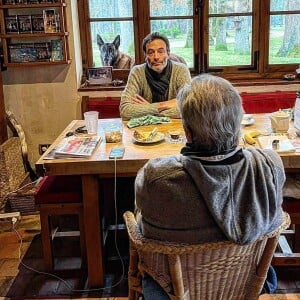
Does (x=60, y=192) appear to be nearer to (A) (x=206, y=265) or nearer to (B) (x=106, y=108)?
(A) (x=206, y=265)

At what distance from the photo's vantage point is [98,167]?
2.18m

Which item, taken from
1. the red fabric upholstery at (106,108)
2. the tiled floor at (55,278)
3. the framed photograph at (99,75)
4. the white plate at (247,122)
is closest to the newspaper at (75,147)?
the tiled floor at (55,278)

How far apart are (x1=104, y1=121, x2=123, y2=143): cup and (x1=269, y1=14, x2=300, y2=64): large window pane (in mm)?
1768

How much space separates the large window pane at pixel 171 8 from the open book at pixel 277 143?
1.89 metres

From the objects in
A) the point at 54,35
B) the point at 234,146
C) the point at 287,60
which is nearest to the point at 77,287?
the point at 234,146

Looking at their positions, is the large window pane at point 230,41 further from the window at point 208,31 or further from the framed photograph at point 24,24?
the framed photograph at point 24,24

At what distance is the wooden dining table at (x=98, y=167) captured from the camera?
2.17 meters

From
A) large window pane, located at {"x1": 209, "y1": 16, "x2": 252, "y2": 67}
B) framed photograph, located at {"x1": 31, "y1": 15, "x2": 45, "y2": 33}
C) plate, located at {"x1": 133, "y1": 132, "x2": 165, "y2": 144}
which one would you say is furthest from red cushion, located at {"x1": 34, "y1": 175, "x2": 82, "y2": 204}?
large window pane, located at {"x1": 209, "y1": 16, "x2": 252, "y2": 67}

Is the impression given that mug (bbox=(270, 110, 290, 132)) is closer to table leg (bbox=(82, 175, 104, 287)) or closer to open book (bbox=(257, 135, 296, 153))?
open book (bbox=(257, 135, 296, 153))

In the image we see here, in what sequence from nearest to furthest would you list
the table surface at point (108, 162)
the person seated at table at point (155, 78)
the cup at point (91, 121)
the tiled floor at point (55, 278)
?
the table surface at point (108, 162) → the tiled floor at point (55, 278) → the cup at point (91, 121) → the person seated at table at point (155, 78)

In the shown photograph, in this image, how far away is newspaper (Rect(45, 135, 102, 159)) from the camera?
7.30ft

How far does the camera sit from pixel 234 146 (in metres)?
1.39

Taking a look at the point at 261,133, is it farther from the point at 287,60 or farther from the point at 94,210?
the point at 287,60

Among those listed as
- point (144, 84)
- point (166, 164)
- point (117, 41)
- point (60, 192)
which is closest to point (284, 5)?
point (117, 41)
